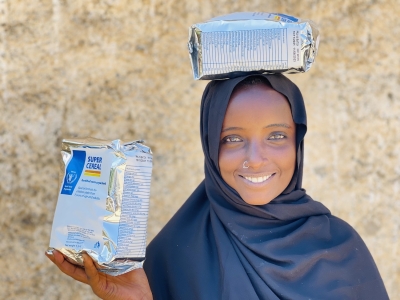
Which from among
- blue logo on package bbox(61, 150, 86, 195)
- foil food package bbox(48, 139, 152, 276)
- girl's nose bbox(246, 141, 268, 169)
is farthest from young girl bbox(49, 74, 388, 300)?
blue logo on package bbox(61, 150, 86, 195)

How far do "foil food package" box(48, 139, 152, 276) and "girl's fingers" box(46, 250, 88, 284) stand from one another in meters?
0.02

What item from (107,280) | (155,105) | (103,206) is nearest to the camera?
(103,206)

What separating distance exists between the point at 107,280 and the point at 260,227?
47 cm

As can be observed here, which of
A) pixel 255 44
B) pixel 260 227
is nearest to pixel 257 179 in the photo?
pixel 260 227

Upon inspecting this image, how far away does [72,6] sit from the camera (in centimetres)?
258

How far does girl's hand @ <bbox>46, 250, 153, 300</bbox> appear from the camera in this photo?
158 cm

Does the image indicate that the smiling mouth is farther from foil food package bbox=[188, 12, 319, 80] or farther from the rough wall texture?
the rough wall texture

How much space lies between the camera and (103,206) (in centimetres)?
154

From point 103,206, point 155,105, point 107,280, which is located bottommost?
point 107,280

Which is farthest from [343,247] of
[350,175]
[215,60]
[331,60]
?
[331,60]

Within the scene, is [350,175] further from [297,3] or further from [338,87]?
[297,3]

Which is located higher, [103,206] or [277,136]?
[277,136]

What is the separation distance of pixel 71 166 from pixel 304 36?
695 mm

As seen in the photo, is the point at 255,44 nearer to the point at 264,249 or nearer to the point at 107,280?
the point at 264,249
